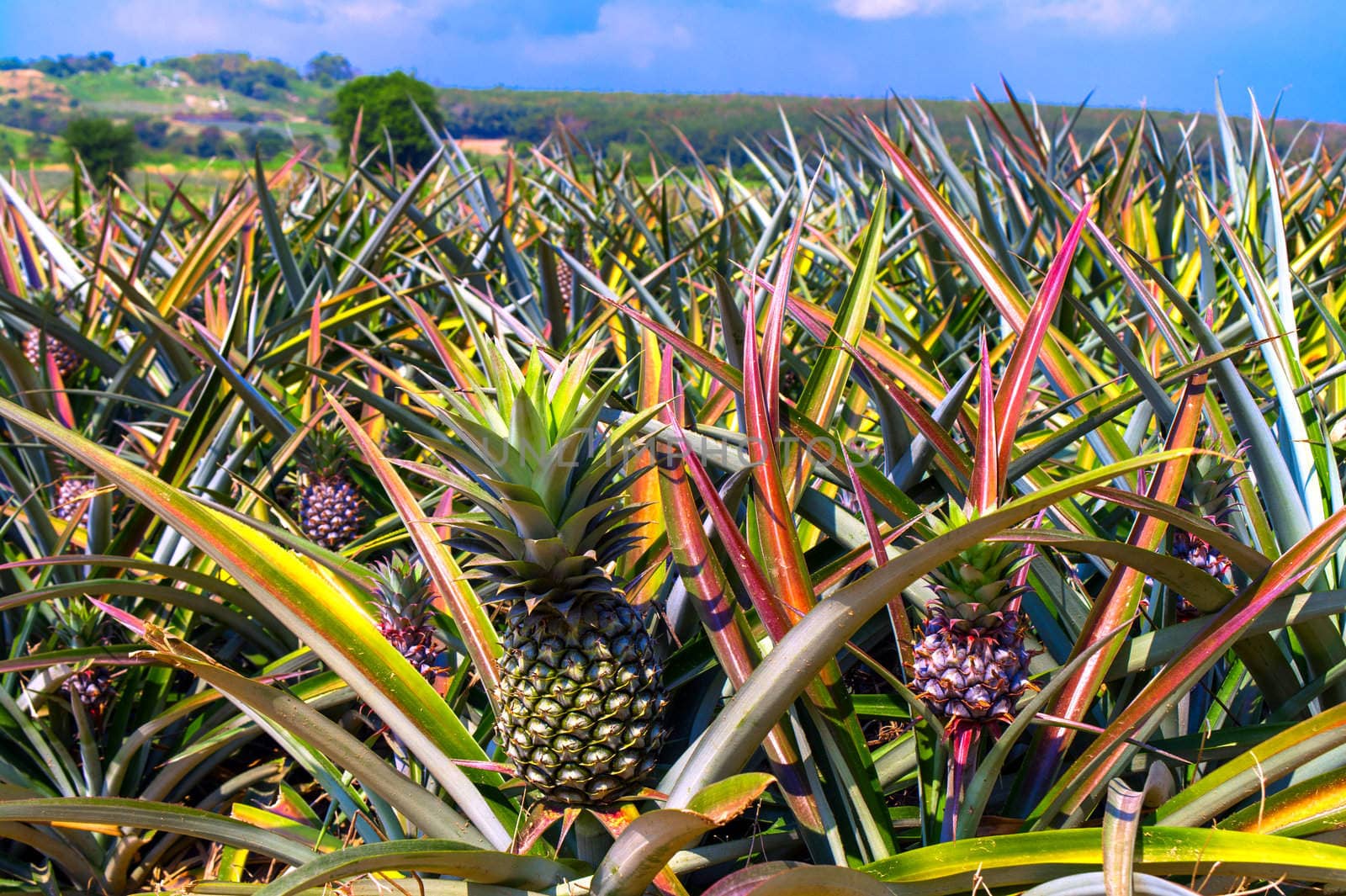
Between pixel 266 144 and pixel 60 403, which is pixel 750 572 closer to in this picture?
pixel 60 403

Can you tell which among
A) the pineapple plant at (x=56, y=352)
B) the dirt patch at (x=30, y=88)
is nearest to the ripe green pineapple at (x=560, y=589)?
the pineapple plant at (x=56, y=352)

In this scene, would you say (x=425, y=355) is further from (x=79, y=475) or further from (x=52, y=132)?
(x=52, y=132)

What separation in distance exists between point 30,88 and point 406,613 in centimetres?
9711

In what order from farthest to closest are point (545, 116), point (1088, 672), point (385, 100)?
point (385, 100) → point (545, 116) → point (1088, 672)

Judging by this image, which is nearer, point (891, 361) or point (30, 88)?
point (891, 361)

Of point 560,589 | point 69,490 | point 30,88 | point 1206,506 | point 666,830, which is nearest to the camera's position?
point 666,830

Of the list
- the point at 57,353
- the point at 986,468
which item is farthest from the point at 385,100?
the point at 986,468

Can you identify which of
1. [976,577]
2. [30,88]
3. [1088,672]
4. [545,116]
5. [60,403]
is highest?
[30,88]

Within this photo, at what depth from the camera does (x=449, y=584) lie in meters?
1.11

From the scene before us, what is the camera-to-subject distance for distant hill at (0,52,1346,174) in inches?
363

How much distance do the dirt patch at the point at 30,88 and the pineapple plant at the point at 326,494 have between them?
280 ft

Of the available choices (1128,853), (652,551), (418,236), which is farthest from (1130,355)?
(418,236)

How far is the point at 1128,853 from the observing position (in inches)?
27.7

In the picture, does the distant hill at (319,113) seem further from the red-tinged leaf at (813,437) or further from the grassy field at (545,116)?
the red-tinged leaf at (813,437)
